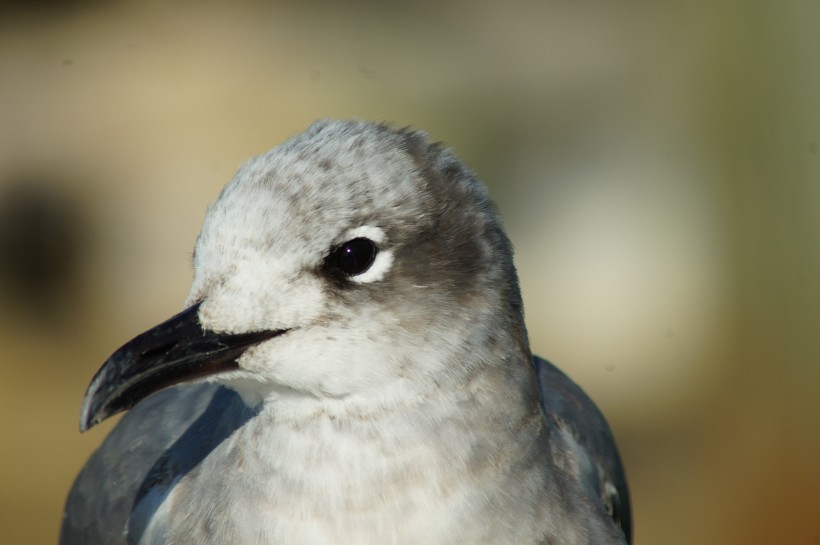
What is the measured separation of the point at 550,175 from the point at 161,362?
367 centimetres

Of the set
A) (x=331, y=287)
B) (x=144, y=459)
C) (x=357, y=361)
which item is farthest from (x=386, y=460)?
(x=144, y=459)

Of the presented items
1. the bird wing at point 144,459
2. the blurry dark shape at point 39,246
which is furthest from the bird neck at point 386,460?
the blurry dark shape at point 39,246

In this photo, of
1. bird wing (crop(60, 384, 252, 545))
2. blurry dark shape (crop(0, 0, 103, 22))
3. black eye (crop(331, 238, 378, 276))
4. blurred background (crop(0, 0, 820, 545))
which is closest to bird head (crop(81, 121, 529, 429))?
black eye (crop(331, 238, 378, 276))

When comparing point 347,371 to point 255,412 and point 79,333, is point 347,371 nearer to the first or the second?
point 255,412

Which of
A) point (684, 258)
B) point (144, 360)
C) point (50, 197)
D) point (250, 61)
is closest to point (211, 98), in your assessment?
point (250, 61)

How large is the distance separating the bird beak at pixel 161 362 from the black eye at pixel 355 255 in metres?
0.19

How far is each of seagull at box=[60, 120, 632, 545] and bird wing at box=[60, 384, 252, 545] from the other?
4.5 inches

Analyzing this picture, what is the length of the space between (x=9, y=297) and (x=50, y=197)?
0.55 meters

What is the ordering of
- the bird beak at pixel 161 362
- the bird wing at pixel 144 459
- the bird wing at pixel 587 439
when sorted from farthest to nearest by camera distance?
1. the bird wing at pixel 587 439
2. the bird wing at pixel 144 459
3. the bird beak at pixel 161 362

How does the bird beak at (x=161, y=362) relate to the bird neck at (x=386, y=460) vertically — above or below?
above

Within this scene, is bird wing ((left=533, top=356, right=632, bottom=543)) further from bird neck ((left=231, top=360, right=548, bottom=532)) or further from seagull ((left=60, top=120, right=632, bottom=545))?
bird neck ((left=231, top=360, right=548, bottom=532))

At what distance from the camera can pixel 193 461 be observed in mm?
2699

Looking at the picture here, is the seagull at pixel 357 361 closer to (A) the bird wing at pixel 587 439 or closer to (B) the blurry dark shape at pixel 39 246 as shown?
(A) the bird wing at pixel 587 439

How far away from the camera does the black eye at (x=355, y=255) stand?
7.46 feet
